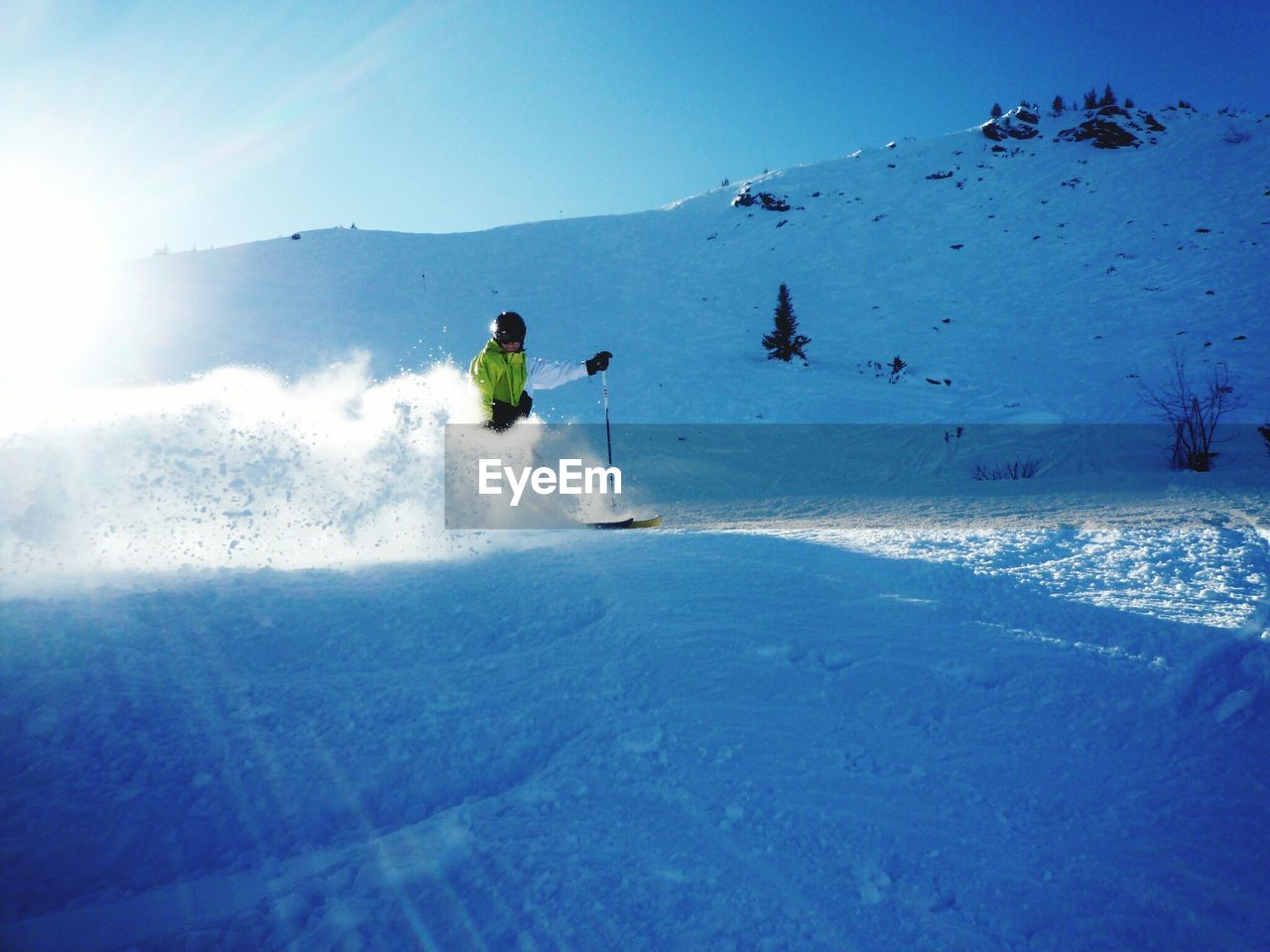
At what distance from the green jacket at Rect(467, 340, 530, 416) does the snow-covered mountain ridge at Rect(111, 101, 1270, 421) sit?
10.3 m

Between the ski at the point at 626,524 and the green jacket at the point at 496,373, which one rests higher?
the green jacket at the point at 496,373

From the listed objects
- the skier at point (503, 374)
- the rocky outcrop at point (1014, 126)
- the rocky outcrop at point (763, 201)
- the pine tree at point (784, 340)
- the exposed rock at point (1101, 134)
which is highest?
the rocky outcrop at point (1014, 126)

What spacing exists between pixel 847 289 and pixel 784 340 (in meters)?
9.55

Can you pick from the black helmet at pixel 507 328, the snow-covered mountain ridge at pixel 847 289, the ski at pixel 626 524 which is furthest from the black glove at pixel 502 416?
the snow-covered mountain ridge at pixel 847 289

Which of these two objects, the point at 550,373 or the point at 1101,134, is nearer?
the point at 550,373

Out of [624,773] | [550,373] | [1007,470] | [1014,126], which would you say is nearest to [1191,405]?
[1007,470]

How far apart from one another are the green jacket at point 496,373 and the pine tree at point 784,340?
18.4 metres

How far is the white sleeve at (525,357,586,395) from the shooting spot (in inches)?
315

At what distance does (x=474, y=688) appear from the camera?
2998mm

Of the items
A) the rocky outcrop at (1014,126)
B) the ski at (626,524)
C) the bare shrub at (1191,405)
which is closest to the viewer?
the ski at (626,524)

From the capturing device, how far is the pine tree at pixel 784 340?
24016mm

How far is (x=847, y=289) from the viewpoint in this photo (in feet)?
103

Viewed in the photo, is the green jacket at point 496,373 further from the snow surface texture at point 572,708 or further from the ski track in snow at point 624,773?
the ski track in snow at point 624,773

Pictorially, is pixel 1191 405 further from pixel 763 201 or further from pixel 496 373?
pixel 763 201
